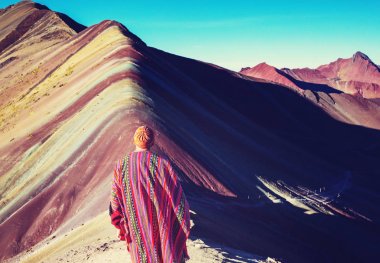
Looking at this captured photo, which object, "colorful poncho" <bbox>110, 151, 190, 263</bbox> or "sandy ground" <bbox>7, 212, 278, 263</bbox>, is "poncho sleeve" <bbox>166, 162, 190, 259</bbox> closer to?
"colorful poncho" <bbox>110, 151, 190, 263</bbox>

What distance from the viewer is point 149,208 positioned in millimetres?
3262

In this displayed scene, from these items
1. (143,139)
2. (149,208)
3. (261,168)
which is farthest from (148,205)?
(261,168)

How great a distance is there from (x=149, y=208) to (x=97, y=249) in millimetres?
3758

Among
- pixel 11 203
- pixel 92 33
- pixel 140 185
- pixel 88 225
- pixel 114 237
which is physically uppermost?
pixel 92 33

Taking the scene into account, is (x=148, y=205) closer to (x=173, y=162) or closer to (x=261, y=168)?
(x=173, y=162)

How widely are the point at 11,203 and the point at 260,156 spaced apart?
1187 cm

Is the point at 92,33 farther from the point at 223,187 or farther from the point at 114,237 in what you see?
the point at 114,237

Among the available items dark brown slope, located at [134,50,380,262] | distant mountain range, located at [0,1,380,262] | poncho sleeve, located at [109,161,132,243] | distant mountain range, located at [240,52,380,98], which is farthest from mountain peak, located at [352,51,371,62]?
poncho sleeve, located at [109,161,132,243]

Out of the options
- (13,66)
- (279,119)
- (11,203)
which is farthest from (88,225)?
(13,66)

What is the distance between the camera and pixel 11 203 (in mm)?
12609

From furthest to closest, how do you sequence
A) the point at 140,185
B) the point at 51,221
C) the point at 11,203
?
1. the point at 11,203
2. the point at 51,221
3. the point at 140,185

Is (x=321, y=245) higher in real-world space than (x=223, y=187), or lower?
lower

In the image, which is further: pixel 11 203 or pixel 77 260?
pixel 11 203

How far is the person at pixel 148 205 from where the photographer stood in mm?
3203
